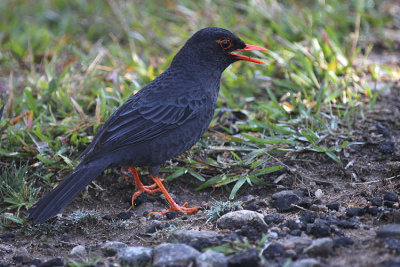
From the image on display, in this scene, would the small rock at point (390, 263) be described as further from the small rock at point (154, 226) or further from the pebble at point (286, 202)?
the small rock at point (154, 226)

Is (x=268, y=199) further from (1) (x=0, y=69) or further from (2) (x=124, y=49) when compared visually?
(1) (x=0, y=69)

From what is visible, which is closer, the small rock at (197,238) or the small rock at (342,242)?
the small rock at (342,242)

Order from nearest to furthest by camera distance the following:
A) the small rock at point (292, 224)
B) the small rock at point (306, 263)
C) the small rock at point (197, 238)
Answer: the small rock at point (306, 263) < the small rock at point (197, 238) < the small rock at point (292, 224)

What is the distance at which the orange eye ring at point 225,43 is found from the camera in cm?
506

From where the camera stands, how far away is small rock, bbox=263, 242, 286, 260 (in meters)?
3.14

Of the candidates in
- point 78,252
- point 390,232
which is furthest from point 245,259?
point 78,252

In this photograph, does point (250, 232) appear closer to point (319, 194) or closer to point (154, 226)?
point (154, 226)

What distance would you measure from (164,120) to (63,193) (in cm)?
117

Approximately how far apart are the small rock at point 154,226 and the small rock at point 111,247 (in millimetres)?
339

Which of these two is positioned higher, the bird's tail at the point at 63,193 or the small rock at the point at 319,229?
the bird's tail at the point at 63,193

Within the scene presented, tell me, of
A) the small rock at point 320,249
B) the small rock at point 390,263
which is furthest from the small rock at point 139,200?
the small rock at point 390,263

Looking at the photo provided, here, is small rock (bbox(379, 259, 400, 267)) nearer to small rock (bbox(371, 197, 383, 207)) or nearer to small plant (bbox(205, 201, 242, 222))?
small rock (bbox(371, 197, 383, 207))

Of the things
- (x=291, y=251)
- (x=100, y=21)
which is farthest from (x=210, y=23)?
(x=291, y=251)

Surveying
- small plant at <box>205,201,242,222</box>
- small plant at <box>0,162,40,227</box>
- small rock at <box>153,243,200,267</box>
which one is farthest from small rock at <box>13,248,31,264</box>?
small plant at <box>205,201,242,222</box>
